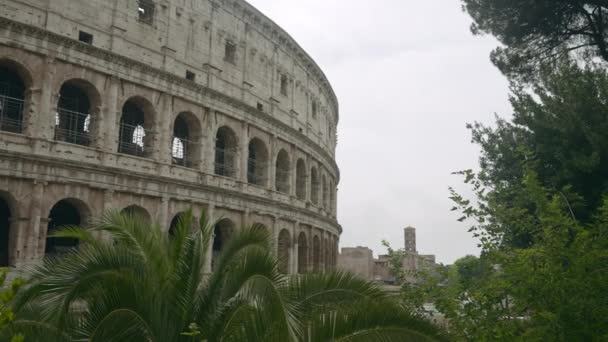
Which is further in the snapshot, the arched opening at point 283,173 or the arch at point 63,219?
the arched opening at point 283,173

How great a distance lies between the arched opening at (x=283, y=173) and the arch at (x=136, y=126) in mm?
7956

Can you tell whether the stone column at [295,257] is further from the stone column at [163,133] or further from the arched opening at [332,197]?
the stone column at [163,133]

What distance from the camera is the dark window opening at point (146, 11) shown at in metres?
21.3

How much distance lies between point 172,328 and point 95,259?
1.23 m

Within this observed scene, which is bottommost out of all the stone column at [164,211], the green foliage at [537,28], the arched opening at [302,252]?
the arched opening at [302,252]

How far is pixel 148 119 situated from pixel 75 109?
2591 millimetres

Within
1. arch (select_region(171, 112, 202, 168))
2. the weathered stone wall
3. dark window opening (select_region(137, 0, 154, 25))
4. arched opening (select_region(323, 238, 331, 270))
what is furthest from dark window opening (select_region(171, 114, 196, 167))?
the weathered stone wall

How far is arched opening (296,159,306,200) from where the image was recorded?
99.6 ft

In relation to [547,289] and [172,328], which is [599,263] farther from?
[172,328]

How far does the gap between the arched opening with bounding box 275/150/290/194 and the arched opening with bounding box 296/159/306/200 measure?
1.95 meters

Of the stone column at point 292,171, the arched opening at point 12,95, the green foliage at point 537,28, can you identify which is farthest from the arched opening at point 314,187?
the green foliage at point 537,28

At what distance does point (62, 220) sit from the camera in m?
20.4

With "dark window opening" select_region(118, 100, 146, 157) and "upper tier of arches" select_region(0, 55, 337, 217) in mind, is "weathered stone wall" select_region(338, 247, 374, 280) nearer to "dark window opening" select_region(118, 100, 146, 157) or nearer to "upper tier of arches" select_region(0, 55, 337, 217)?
"upper tier of arches" select_region(0, 55, 337, 217)

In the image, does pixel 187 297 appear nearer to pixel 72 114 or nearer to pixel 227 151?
pixel 72 114
